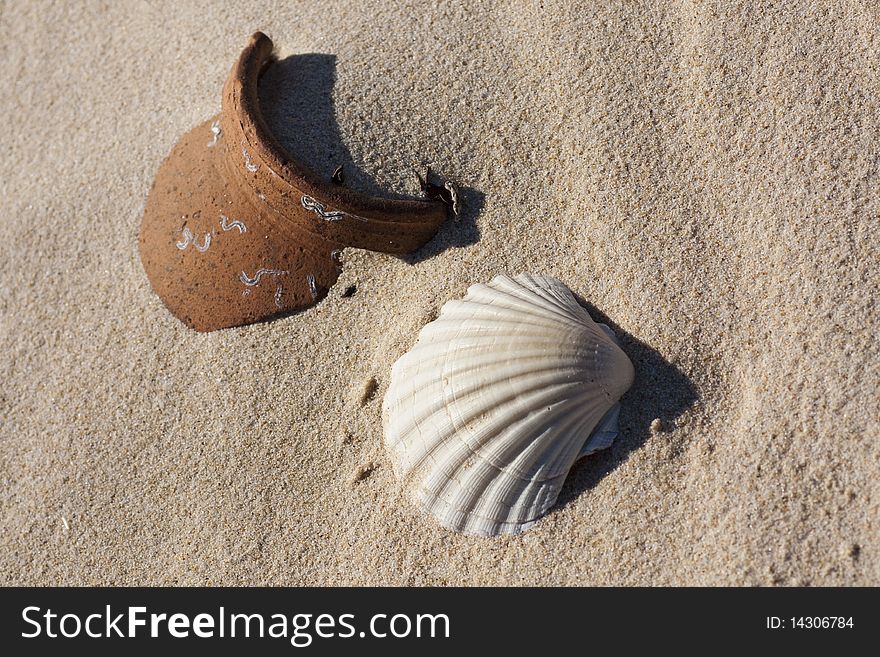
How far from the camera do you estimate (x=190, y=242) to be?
8.77 feet

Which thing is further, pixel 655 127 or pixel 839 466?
pixel 655 127

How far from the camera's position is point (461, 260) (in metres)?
2.55

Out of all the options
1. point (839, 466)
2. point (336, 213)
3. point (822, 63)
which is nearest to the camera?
point (839, 466)

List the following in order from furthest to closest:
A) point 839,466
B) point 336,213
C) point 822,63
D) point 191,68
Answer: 1. point 191,68
2. point 822,63
3. point 336,213
4. point 839,466

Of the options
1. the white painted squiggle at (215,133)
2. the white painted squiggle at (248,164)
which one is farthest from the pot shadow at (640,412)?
the white painted squiggle at (215,133)

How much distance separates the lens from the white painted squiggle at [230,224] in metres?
2.56

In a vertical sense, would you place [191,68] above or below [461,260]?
above

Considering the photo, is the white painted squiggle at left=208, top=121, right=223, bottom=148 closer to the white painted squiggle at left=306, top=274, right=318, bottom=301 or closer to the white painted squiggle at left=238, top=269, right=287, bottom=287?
the white painted squiggle at left=238, top=269, right=287, bottom=287

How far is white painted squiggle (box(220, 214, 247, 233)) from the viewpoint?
2562 mm

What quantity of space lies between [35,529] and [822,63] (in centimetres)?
340

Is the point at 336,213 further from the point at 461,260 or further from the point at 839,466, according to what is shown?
the point at 839,466

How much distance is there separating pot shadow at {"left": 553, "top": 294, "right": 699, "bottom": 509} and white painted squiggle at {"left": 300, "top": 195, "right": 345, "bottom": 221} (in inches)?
43.2

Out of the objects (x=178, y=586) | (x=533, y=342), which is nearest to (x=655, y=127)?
(x=533, y=342)

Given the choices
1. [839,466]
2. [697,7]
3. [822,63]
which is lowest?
[839,466]
